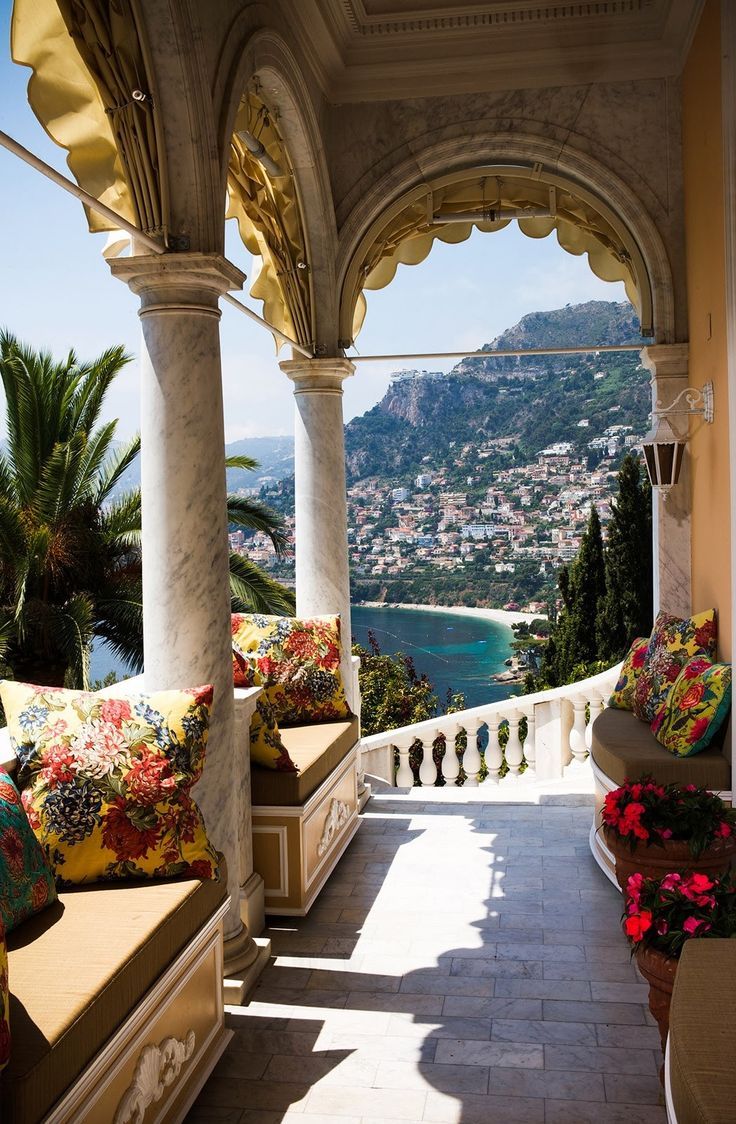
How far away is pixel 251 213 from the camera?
6438 mm

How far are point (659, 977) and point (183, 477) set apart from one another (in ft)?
7.79

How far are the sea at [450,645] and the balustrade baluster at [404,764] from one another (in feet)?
37.1

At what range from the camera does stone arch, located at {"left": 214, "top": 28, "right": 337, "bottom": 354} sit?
447cm

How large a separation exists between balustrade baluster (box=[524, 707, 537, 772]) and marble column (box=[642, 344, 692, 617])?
54.0 inches

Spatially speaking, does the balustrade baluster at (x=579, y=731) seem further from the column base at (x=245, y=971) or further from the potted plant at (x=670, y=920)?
the potted plant at (x=670, y=920)

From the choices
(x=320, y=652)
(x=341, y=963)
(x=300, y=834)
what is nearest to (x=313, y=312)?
(x=320, y=652)

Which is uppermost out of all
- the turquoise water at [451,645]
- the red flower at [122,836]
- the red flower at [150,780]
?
the red flower at [150,780]

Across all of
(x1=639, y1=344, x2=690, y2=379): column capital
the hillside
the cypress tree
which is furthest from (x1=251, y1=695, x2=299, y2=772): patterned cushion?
the hillside

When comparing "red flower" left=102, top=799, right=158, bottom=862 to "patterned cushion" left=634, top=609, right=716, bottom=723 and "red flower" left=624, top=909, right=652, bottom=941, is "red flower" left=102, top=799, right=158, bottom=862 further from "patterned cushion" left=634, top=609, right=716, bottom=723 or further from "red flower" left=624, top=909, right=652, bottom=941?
"patterned cushion" left=634, top=609, right=716, bottom=723

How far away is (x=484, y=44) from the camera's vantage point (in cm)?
632

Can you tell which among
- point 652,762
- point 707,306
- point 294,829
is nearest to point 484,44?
point 707,306

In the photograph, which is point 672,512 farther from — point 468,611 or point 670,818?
point 468,611

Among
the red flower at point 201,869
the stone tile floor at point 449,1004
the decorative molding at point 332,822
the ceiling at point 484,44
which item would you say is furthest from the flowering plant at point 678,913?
the ceiling at point 484,44

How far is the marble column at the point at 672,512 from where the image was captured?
6.45 metres
